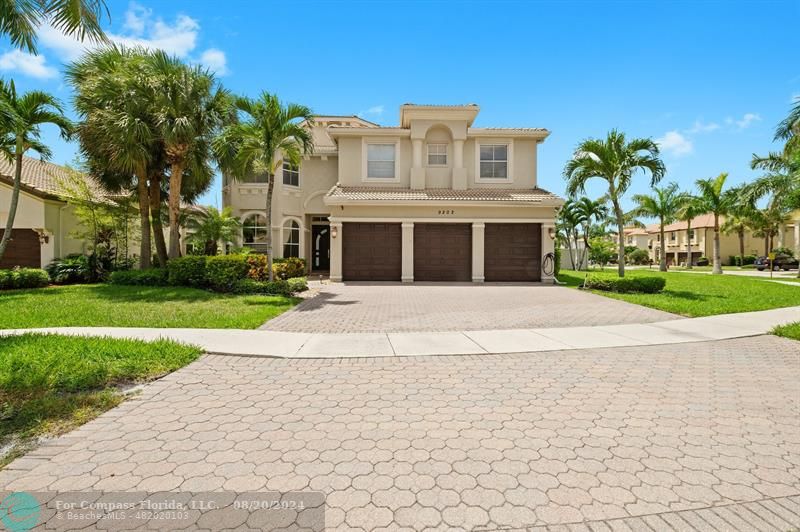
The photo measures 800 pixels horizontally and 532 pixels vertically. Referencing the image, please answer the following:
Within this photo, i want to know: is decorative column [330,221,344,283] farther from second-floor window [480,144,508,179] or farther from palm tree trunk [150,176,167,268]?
second-floor window [480,144,508,179]

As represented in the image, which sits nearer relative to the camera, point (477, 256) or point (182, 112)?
point (182, 112)

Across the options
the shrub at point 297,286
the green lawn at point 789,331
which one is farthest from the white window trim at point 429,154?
the green lawn at point 789,331

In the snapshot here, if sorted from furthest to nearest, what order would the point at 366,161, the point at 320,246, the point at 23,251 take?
the point at 320,246
the point at 366,161
the point at 23,251

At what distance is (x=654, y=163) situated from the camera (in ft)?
47.9

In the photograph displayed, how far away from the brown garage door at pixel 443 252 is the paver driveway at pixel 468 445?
1326 centimetres

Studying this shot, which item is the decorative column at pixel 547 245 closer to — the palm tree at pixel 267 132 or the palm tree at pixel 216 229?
the palm tree at pixel 267 132

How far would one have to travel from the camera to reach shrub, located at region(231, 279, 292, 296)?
1306cm

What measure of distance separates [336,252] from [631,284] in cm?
1265

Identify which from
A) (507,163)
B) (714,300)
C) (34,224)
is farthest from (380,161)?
(34,224)

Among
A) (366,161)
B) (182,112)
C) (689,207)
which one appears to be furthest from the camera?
(689,207)

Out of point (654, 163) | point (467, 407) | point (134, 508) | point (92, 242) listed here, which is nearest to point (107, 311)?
point (134, 508)

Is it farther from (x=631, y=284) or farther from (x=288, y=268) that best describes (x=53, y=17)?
(x=631, y=284)

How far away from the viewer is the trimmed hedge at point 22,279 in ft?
47.4

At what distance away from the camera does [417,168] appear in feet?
64.0
